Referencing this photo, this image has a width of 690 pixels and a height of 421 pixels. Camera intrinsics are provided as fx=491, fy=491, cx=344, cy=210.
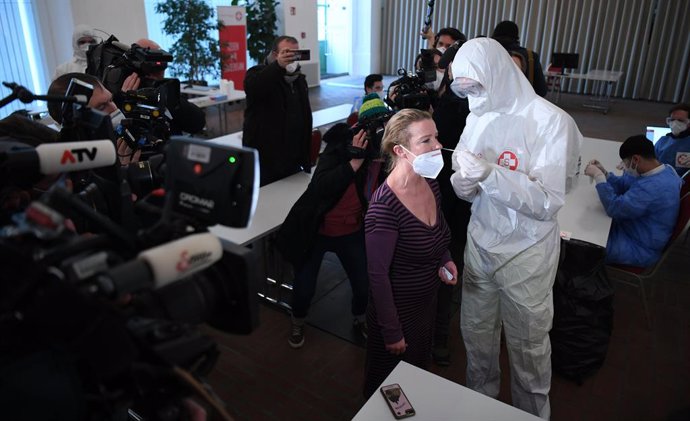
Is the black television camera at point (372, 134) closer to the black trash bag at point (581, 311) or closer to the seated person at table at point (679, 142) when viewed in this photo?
the black trash bag at point (581, 311)

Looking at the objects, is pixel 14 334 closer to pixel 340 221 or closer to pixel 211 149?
pixel 211 149

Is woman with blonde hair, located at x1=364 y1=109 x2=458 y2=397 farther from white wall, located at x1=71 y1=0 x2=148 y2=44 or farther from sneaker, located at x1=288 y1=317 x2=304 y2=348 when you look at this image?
white wall, located at x1=71 y1=0 x2=148 y2=44

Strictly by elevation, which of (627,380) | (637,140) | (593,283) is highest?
(637,140)

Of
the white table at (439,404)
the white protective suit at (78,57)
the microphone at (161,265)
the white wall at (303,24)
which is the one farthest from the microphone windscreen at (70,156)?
the white wall at (303,24)

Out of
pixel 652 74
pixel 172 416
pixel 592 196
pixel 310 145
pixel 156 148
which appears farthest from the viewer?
pixel 652 74

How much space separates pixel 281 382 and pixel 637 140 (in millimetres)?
2430

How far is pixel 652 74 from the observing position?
34.2 ft

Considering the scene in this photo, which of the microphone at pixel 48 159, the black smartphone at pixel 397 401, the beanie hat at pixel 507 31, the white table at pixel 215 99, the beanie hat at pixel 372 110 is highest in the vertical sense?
the beanie hat at pixel 507 31

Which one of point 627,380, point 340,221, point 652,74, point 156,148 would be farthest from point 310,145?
point 652,74

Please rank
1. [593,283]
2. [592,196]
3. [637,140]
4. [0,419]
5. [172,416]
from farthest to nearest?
[592,196] → [637,140] → [593,283] → [172,416] → [0,419]

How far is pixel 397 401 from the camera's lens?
1512mm

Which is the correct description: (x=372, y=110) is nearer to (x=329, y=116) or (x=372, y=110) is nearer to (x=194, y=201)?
(x=194, y=201)

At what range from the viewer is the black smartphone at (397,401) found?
4.83 feet

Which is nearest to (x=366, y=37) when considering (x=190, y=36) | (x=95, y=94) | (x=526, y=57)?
(x=190, y=36)
